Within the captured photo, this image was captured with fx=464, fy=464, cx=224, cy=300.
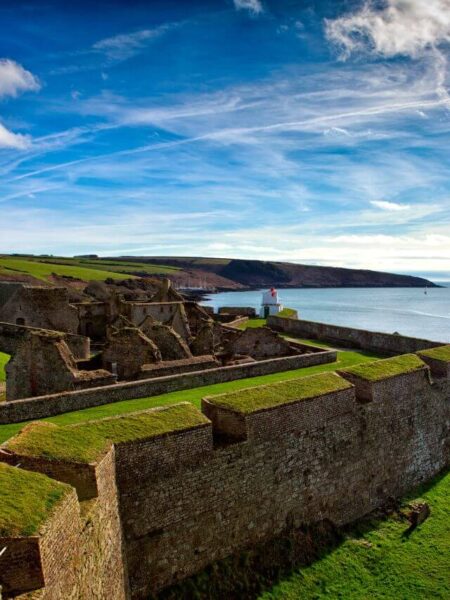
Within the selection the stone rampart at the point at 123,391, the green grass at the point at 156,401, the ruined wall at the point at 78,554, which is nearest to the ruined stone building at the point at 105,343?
the stone rampart at the point at 123,391

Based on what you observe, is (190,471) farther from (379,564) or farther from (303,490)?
(379,564)

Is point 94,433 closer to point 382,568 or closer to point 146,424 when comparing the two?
point 146,424

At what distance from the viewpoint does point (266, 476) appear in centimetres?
1098

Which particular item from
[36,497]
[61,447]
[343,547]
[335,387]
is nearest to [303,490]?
[343,547]

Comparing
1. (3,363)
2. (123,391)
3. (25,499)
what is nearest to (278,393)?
(123,391)

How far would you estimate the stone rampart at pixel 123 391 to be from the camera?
41.2 feet

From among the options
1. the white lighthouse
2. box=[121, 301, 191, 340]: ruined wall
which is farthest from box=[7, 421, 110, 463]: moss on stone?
the white lighthouse

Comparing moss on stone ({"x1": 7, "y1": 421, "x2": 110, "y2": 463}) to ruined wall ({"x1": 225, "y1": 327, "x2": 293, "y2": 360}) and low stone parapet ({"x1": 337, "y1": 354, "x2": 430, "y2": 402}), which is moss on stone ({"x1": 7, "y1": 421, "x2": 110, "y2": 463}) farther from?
ruined wall ({"x1": 225, "y1": 327, "x2": 293, "y2": 360})

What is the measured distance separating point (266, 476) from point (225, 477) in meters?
1.26

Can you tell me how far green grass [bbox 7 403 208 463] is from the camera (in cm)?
766

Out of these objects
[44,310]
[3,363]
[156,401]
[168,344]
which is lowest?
[3,363]

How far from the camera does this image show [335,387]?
41.8 feet

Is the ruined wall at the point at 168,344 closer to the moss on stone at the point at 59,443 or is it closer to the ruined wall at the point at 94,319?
the moss on stone at the point at 59,443

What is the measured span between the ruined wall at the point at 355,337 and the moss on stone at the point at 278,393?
35.4ft
